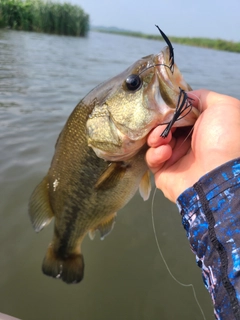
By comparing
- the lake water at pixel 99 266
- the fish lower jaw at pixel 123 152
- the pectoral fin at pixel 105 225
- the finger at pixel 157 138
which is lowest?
the lake water at pixel 99 266

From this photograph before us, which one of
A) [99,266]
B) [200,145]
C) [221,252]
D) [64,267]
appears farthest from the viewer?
→ [99,266]

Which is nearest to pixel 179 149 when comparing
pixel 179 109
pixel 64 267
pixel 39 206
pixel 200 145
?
pixel 200 145

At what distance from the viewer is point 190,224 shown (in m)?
1.30

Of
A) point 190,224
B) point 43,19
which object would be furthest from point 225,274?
point 43,19

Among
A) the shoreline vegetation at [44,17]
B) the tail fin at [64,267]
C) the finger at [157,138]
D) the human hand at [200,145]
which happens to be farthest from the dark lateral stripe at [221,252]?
the shoreline vegetation at [44,17]

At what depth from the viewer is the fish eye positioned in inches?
59.8

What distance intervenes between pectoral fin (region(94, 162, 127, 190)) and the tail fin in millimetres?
670

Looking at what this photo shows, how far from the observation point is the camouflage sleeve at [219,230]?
3.53ft

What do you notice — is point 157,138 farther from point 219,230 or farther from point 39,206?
point 39,206

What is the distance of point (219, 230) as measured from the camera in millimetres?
1154

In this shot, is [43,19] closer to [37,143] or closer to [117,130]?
[37,143]

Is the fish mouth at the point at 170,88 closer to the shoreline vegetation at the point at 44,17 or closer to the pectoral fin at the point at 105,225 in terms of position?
the pectoral fin at the point at 105,225

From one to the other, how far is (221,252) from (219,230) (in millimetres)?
77

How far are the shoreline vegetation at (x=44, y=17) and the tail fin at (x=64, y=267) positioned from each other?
20091 millimetres
